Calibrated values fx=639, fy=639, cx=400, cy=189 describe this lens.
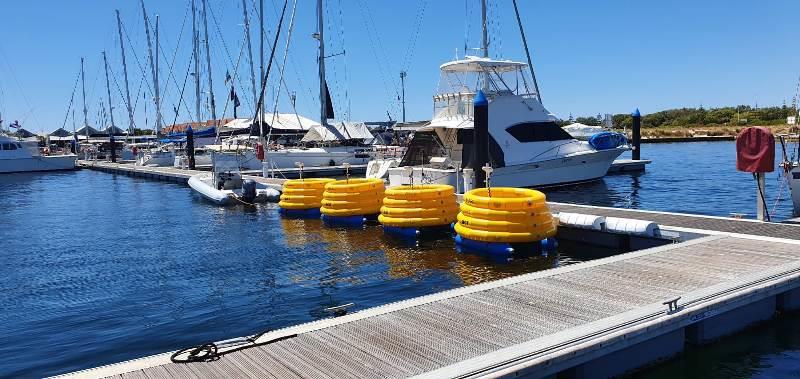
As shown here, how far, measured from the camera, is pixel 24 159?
55.4 metres

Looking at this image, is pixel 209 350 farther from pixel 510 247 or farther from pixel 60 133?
pixel 60 133

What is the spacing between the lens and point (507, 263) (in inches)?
510

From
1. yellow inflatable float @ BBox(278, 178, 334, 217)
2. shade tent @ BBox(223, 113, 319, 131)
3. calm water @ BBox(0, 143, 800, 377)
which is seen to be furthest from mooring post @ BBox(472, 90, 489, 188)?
shade tent @ BBox(223, 113, 319, 131)

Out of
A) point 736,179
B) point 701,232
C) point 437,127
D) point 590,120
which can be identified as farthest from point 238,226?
point 590,120

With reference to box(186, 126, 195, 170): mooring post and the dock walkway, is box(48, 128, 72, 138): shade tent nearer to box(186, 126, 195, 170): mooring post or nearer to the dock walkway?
box(186, 126, 195, 170): mooring post

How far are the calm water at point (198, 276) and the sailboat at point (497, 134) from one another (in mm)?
2679

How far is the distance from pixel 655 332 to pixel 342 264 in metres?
7.60

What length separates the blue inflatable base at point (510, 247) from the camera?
43.3 feet

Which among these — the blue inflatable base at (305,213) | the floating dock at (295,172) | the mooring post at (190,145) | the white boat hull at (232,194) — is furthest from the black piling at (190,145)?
the blue inflatable base at (305,213)

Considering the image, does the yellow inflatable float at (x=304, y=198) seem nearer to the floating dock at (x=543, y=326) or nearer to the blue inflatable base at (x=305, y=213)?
the blue inflatable base at (x=305, y=213)

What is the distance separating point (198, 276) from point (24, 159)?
51214mm

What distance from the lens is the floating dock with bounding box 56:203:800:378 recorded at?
20.5ft

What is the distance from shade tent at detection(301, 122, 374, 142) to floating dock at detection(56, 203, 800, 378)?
3526 centimetres

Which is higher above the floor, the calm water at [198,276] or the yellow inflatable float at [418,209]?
the yellow inflatable float at [418,209]
